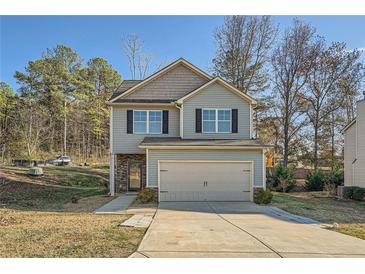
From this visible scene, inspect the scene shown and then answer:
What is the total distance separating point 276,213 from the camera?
1259cm

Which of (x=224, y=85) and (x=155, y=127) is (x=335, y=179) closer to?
(x=224, y=85)

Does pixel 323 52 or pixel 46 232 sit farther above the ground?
pixel 323 52

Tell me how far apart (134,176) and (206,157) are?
5.40 meters

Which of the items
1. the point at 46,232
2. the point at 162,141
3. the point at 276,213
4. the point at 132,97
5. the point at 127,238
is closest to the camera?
the point at 127,238

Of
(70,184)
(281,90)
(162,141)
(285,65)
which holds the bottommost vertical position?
(70,184)

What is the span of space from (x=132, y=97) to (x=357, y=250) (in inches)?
561

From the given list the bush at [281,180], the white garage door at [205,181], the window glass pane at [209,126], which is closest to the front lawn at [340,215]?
the white garage door at [205,181]

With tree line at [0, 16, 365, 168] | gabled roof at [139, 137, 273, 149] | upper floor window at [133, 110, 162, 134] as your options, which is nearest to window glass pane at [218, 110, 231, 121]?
gabled roof at [139, 137, 273, 149]

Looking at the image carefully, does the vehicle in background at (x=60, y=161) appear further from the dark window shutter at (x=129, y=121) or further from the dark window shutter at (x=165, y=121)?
the dark window shutter at (x=165, y=121)

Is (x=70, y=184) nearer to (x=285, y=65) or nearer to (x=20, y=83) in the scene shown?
(x=285, y=65)

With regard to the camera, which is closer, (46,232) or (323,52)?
(46,232)

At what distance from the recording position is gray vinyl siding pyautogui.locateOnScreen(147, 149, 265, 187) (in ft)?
52.2

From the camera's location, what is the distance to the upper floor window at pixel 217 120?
17766mm
